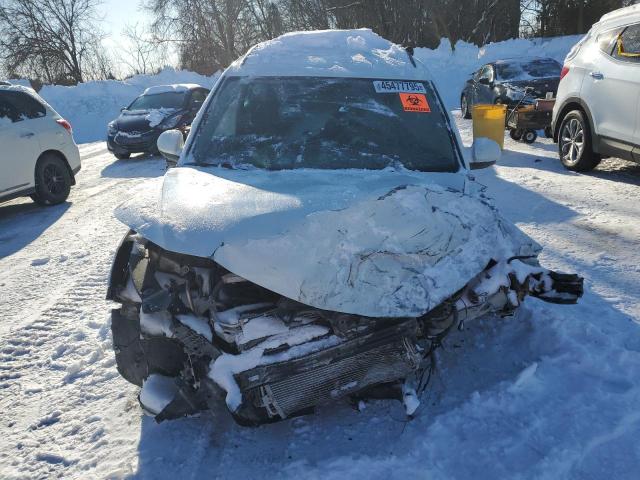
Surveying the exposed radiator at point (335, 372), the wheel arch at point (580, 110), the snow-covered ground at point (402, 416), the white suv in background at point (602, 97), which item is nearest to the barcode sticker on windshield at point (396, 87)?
the snow-covered ground at point (402, 416)

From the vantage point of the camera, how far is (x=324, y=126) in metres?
3.41

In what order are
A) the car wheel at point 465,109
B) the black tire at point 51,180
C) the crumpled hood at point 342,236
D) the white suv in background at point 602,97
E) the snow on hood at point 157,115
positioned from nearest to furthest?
the crumpled hood at point 342,236 → the white suv in background at point 602,97 → the black tire at point 51,180 → the snow on hood at point 157,115 → the car wheel at point 465,109

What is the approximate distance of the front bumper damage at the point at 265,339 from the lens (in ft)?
7.31

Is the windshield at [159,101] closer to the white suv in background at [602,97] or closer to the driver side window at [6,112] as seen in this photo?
the driver side window at [6,112]

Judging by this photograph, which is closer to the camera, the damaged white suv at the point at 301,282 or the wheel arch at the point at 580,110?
the damaged white suv at the point at 301,282

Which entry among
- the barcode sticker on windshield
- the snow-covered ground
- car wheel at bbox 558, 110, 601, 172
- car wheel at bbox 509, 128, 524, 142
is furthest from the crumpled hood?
car wheel at bbox 509, 128, 524, 142

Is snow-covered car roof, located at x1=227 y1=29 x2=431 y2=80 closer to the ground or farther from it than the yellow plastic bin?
farther from it

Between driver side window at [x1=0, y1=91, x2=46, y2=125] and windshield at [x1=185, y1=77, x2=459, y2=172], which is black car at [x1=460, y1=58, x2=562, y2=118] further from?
driver side window at [x1=0, y1=91, x2=46, y2=125]

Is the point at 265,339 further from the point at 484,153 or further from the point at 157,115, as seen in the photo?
the point at 157,115

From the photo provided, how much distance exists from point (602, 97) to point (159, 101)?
9.86 m

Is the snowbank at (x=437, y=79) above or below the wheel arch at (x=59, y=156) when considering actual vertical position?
above

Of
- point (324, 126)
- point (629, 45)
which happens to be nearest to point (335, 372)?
A: point (324, 126)

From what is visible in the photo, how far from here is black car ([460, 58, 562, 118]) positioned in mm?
10914

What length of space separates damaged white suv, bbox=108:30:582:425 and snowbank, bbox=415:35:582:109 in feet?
67.7
